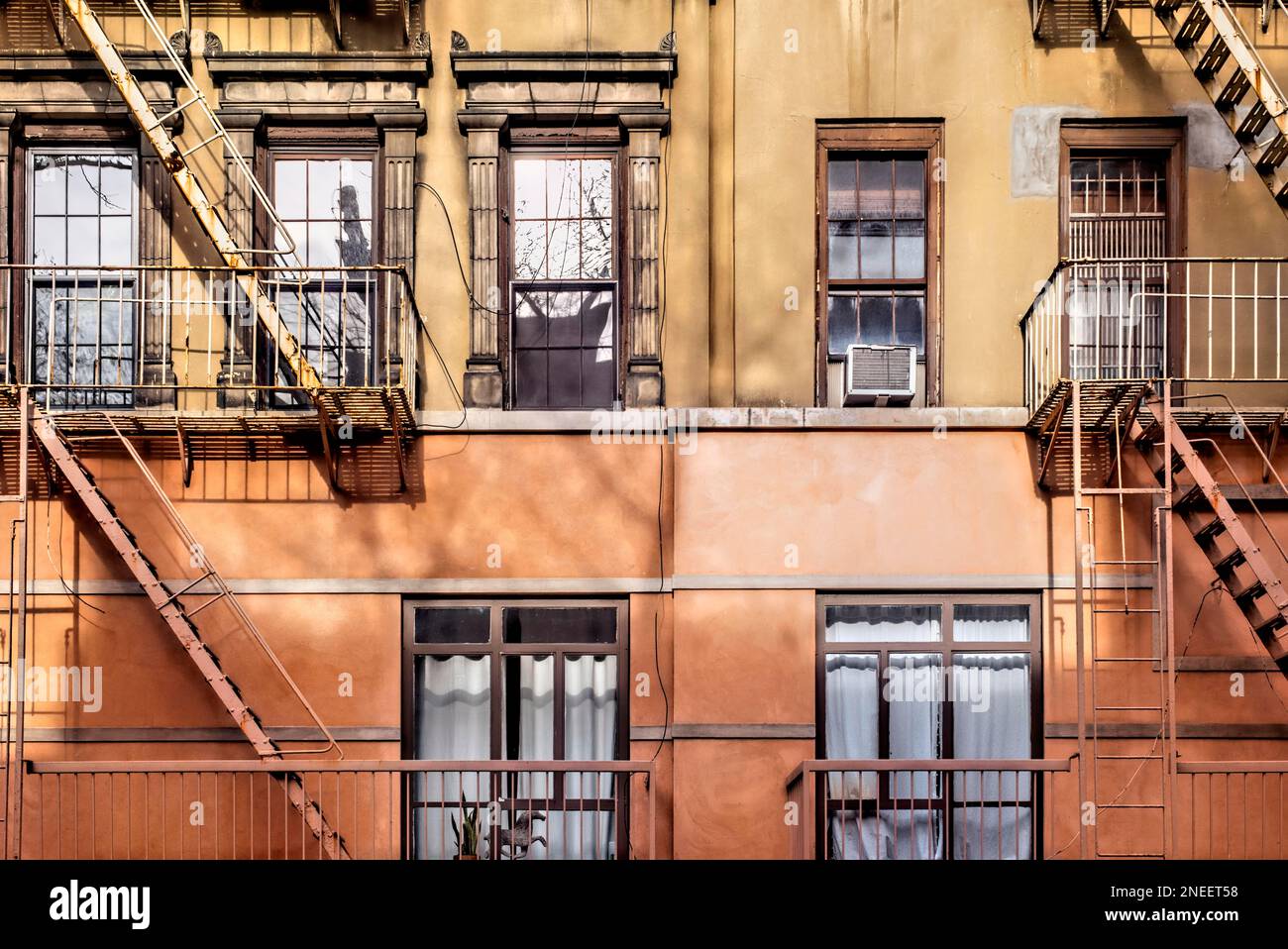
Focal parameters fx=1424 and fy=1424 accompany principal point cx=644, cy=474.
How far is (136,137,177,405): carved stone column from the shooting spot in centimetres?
1195

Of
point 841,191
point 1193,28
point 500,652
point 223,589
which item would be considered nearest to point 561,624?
point 500,652

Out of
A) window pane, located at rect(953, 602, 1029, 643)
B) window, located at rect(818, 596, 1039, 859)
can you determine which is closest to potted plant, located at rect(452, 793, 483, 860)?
window, located at rect(818, 596, 1039, 859)

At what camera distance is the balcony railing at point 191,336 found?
11883mm

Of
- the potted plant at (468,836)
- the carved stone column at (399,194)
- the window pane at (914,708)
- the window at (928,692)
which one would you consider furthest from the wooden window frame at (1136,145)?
the potted plant at (468,836)

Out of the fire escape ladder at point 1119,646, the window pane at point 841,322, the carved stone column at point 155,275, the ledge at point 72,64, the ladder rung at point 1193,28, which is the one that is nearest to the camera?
the fire escape ladder at point 1119,646

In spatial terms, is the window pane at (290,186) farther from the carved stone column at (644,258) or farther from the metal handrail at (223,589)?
the carved stone column at (644,258)

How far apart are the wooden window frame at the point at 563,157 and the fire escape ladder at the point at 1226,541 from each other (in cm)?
436

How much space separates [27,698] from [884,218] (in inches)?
321

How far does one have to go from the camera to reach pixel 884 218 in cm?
1223

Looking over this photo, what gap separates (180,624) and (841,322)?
5.94 metres

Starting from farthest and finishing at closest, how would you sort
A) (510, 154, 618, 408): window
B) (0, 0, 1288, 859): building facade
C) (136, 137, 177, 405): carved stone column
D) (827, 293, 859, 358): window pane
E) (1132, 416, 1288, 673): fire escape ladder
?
(510, 154, 618, 408): window
(827, 293, 859, 358): window pane
(136, 137, 177, 405): carved stone column
(0, 0, 1288, 859): building facade
(1132, 416, 1288, 673): fire escape ladder

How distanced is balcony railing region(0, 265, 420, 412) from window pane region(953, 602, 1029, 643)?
4.86 meters

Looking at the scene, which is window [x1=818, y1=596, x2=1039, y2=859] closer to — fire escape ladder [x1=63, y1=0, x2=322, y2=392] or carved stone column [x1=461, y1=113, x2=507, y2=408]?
carved stone column [x1=461, y1=113, x2=507, y2=408]

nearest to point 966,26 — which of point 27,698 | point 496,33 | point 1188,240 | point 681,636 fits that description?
point 1188,240
